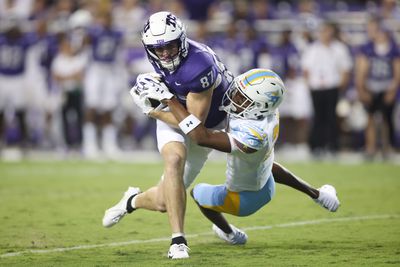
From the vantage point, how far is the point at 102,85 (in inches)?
489

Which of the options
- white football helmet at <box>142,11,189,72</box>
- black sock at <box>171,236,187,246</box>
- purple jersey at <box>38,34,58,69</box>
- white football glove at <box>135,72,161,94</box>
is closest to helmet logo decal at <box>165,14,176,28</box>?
white football helmet at <box>142,11,189,72</box>

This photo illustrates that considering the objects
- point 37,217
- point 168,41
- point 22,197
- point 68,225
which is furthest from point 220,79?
point 22,197

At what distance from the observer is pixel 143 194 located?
18.3ft

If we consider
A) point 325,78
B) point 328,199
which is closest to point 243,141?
point 328,199

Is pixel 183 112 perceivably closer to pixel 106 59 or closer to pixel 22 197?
pixel 22 197

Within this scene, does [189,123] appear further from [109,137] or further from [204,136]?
[109,137]

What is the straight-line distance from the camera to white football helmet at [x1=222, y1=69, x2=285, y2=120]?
5141mm

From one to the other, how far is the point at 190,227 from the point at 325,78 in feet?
19.5

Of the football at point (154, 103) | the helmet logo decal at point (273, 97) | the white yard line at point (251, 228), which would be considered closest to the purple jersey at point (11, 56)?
the white yard line at point (251, 228)

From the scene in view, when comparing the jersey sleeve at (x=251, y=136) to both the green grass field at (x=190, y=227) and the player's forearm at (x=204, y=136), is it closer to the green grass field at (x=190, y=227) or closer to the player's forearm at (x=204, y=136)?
the player's forearm at (x=204, y=136)

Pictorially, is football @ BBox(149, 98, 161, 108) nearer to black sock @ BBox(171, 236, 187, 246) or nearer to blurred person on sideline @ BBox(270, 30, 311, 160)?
black sock @ BBox(171, 236, 187, 246)

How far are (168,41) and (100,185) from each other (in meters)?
A: 4.28

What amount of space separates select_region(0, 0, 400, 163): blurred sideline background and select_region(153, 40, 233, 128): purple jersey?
21.9 feet

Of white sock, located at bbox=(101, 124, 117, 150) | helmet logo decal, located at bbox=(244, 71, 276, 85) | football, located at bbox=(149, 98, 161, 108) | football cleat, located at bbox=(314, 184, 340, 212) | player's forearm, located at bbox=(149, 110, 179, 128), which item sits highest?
helmet logo decal, located at bbox=(244, 71, 276, 85)
